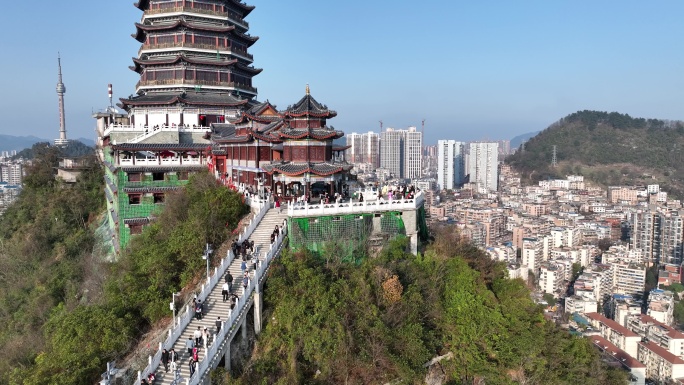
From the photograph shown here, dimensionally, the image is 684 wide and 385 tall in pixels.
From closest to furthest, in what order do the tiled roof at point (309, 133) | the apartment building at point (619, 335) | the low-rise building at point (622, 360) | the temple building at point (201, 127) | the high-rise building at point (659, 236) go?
the tiled roof at point (309, 133), the temple building at point (201, 127), the low-rise building at point (622, 360), the apartment building at point (619, 335), the high-rise building at point (659, 236)

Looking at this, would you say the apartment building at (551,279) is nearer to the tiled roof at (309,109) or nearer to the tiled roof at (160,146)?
the tiled roof at (160,146)

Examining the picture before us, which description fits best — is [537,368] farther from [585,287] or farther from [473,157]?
[473,157]

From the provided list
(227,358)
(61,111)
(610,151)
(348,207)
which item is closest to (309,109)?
(348,207)

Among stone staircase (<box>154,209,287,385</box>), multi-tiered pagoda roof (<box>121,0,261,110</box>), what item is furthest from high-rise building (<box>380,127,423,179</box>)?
stone staircase (<box>154,209,287,385</box>)

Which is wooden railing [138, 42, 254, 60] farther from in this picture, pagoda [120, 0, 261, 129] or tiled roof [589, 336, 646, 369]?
tiled roof [589, 336, 646, 369]

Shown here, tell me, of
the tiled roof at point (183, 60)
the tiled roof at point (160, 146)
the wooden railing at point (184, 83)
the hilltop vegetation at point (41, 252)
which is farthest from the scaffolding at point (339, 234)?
the tiled roof at point (183, 60)

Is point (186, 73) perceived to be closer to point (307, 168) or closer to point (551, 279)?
point (307, 168)

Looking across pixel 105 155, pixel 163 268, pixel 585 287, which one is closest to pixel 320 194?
pixel 163 268
